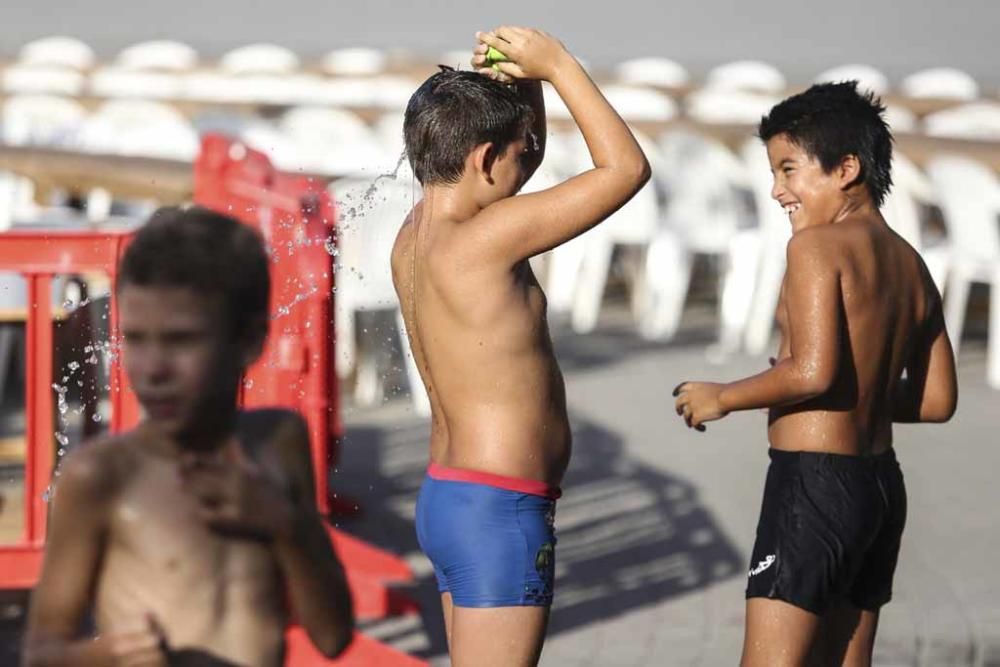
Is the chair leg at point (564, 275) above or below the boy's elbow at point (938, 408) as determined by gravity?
above

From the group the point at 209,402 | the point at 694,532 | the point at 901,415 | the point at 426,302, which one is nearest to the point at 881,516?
the point at 901,415

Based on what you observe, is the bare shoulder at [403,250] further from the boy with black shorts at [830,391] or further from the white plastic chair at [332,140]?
the white plastic chair at [332,140]

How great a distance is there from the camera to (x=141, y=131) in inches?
483

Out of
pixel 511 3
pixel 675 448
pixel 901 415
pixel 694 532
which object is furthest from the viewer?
pixel 511 3

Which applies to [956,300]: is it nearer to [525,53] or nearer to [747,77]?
[525,53]

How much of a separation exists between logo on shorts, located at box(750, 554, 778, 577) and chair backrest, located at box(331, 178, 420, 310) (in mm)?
3803

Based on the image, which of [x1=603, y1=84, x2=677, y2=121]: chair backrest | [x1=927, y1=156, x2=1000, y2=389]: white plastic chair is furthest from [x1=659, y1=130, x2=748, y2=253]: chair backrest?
[x1=603, y1=84, x2=677, y2=121]: chair backrest

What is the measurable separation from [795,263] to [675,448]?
193 inches

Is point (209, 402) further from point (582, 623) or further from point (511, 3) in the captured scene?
point (511, 3)

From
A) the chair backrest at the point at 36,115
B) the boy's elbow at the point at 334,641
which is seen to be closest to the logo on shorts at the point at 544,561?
the boy's elbow at the point at 334,641

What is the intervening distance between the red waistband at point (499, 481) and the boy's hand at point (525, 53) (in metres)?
0.74

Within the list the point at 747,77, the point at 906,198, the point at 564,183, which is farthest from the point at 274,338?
the point at 747,77

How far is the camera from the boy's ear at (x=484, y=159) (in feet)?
10.5

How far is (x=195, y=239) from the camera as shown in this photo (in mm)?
1856
